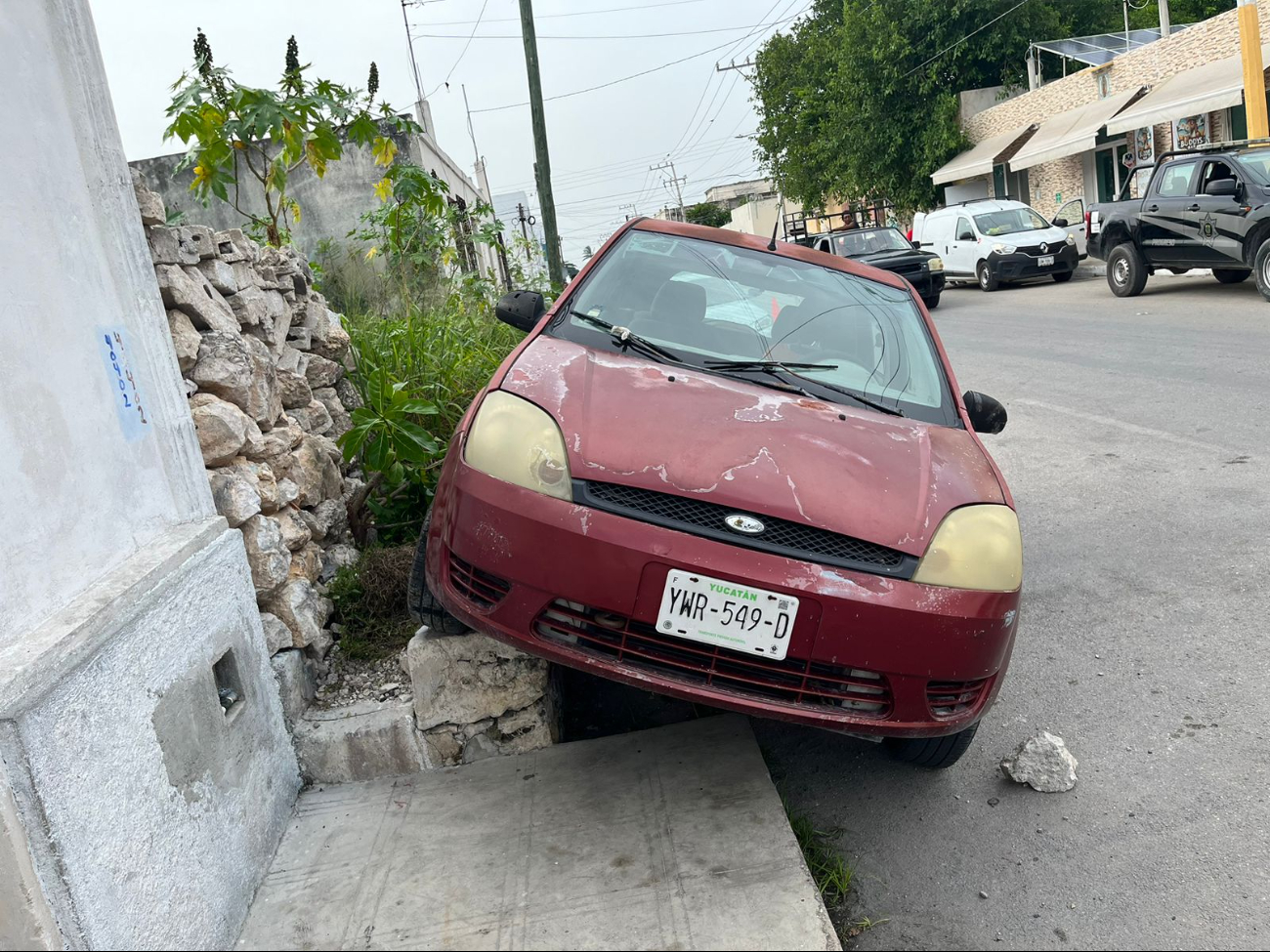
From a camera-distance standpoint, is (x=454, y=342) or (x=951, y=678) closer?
(x=951, y=678)

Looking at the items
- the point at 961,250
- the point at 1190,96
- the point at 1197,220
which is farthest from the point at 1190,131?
the point at 1197,220

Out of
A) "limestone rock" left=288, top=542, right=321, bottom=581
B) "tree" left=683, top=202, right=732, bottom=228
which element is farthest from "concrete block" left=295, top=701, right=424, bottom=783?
"tree" left=683, top=202, right=732, bottom=228

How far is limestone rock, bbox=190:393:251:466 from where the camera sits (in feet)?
11.0

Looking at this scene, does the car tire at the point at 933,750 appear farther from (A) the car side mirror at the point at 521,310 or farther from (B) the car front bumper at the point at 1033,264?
(B) the car front bumper at the point at 1033,264

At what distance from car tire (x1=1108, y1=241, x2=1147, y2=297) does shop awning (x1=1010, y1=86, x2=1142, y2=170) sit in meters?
10.7

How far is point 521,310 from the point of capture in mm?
3879

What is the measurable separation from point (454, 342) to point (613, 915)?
4290 mm

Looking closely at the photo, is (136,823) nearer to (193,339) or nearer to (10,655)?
(10,655)

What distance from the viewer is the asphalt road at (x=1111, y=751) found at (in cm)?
256

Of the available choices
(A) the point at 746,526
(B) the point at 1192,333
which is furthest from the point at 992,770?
(B) the point at 1192,333

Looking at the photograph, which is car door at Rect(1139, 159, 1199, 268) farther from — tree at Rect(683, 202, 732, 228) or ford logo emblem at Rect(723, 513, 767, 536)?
tree at Rect(683, 202, 732, 228)

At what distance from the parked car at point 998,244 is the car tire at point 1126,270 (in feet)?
11.5

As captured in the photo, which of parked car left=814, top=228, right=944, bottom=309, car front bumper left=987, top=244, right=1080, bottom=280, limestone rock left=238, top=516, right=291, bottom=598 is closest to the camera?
limestone rock left=238, top=516, right=291, bottom=598

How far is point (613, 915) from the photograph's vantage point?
2496 millimetres
